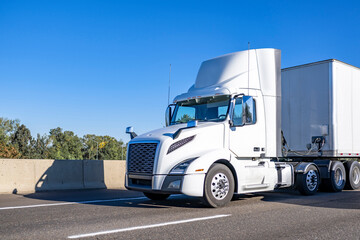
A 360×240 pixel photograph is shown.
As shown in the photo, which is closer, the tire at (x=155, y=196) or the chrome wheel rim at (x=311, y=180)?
the tire at (x=155, y=196)

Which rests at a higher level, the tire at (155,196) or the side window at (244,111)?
the side window at (244,111)

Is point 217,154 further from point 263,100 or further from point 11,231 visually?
point 11,231

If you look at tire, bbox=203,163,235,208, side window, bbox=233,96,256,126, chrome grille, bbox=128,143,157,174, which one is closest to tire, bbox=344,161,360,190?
side window, bbox=233,96,256,126

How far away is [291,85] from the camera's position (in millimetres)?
13258

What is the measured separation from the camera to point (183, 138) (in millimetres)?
8633

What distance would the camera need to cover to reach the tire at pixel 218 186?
28.0 ft

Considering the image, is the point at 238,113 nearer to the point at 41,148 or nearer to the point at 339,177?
the point at 339,177

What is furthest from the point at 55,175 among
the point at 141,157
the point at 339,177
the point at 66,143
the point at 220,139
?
the point at 66,143

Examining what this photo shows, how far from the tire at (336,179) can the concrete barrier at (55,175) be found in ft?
23.9

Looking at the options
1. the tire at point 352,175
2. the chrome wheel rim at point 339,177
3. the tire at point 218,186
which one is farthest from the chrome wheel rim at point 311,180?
the tire at point 218,186

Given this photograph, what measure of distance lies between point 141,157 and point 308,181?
5.60 meters

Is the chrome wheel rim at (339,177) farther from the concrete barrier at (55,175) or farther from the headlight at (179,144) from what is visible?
the concrete barrier at (55,175)

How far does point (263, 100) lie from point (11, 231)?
6.67 meters

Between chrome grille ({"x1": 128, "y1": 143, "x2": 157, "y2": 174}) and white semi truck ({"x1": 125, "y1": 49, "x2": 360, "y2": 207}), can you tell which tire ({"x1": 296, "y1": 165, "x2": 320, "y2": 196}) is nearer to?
white semi truck ({"x1": 125, "y1": 49, "x2": 360, "y2": 207})
